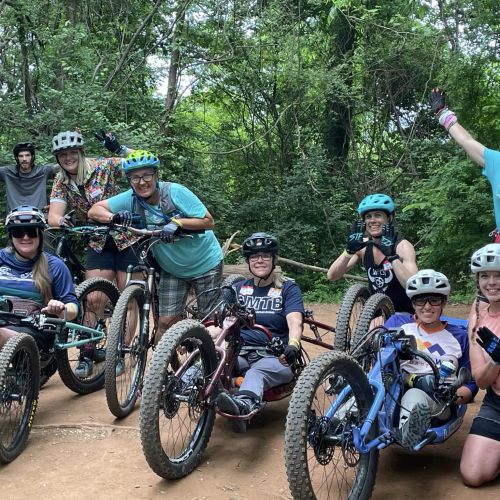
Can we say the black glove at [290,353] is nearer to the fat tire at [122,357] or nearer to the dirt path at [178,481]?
the dirt path at [178,481]

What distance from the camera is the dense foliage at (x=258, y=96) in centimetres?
985

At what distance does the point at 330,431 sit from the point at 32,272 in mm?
2309

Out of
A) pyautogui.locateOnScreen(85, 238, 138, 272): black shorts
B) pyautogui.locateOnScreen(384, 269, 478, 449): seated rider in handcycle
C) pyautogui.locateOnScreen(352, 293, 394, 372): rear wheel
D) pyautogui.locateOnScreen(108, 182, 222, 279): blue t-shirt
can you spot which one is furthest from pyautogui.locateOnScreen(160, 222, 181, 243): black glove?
pyautogui.locateOnScreen(384, 269, 478, 449): seated rider in handcycle

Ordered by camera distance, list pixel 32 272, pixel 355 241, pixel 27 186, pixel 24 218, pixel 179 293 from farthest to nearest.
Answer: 1. pixel 27 186
2. pixel 355 241
3. pixel 179 293
4. pixel 32 272
5. pixel 24 218

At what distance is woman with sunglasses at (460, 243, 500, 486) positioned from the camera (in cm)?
327

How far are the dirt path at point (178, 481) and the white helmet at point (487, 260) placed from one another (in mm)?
1166

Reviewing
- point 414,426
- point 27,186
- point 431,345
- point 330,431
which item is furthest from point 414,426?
point 27,186

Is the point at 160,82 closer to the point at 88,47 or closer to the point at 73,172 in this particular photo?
the point at 88,47

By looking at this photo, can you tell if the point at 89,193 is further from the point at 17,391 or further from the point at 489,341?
the point at 489,341

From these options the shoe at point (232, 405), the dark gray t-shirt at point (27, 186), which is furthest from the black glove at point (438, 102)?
the dark gray t-shirt at point (27, 186)

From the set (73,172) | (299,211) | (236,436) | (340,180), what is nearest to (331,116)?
(340,180)

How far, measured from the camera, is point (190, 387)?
3361 mm

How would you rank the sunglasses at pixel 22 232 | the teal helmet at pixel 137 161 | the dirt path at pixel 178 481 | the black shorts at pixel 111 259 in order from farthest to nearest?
the black shorts at pixel 111 259 < the teal helmet at pixel 137 161 < the sunglasses at pixel 22 232 < the dirt path at pixel 178 481

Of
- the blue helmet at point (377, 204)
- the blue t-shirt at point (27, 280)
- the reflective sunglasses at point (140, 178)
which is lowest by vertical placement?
the blue t-shirt at point (27, 280)
